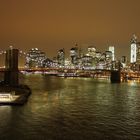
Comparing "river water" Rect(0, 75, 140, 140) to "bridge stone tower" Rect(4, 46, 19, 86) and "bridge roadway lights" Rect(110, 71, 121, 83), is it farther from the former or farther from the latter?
"bridge roadway lights" Rect(110, 71, 121, 83)

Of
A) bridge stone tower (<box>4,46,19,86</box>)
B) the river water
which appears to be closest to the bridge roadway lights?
bridge stone tower (<box>4,46,19,86</box>)

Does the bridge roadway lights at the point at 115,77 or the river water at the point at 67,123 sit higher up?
the bridge roadway lights at the point at 115,77

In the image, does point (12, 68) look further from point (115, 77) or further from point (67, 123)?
point (115, 77)

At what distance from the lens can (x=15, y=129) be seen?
79.8 ft

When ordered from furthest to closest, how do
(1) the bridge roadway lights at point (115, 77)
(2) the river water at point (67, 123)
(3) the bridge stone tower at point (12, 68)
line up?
(1) the bridge roadway lights at point (115, 77) → (3) the bridge stone tower at point (12, 68) → (2) the river water at point (67, 123)

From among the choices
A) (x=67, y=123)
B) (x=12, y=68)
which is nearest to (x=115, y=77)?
(x=12, y=68)


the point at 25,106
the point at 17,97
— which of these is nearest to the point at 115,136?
the point at 25,106

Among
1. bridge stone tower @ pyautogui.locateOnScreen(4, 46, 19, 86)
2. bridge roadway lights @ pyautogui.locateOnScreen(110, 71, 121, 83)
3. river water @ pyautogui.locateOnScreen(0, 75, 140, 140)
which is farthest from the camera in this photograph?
bridge roadway lights @ pyautogui.locateOnScreen(110, 71, 121, 83)

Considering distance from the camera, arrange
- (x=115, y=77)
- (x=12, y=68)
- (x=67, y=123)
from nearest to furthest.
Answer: (x=67, y=123), (x=12, y=68), (x=115, y=77)

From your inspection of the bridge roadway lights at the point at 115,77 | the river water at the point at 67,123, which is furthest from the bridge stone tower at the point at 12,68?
the bridge roadway lights at the point at 115,77

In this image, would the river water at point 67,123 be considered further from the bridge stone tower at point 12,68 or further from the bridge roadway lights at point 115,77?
the bridge roadway lights at point 115,77

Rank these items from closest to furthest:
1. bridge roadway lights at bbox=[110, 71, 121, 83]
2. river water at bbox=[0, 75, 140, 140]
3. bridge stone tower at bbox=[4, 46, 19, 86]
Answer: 1. river water at bbox=[0, 75, 140, 140]
2. bridge stone tower at bbox=[4, 46, 19, 86]
3. bridge roadway lights at bbox=[110, 71, 121, 83]

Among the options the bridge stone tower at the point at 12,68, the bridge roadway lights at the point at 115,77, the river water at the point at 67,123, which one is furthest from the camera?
the bridge roadway lights at the point at 115,77

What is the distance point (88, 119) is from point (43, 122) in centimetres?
398
